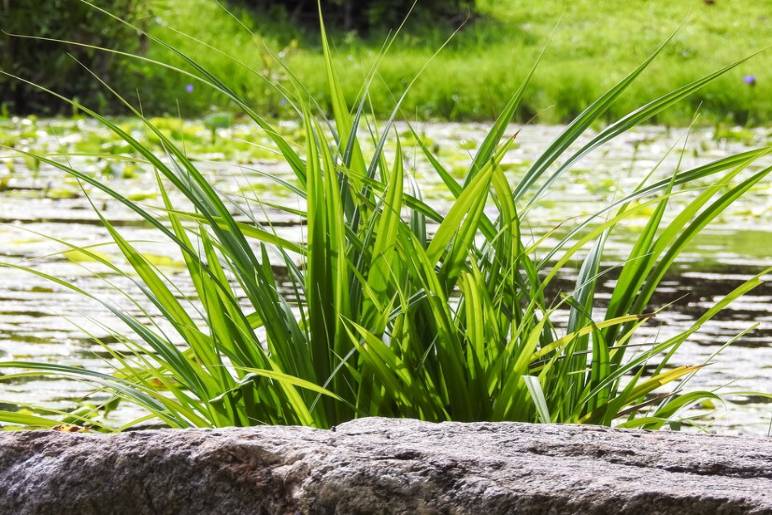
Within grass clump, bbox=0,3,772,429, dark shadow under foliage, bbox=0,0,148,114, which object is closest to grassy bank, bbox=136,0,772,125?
dark shadow under foliage, bbox=0,0,148,114

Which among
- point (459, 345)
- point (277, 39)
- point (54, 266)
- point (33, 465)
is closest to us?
point (33, 465)

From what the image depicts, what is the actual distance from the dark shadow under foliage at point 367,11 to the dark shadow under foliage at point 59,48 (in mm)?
5901

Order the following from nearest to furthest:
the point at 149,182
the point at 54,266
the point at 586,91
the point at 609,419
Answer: the point at 609,419
the point at 54,266
the point at 149,182
the point at 586,91

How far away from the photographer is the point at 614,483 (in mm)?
1239

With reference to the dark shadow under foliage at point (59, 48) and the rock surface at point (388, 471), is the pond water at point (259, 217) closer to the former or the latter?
the rock surface at point (388, 471)

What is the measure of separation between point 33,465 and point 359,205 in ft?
2.46

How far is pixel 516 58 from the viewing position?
13.3 meters

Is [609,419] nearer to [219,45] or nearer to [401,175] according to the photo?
[401,175]

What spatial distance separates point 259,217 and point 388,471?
4.64 meters

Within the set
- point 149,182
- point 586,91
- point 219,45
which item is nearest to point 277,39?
point 219,45

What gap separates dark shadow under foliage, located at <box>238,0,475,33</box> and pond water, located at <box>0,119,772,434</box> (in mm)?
6324

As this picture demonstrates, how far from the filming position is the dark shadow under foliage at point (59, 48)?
31.4 ft

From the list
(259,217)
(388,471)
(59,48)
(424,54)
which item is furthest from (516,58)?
(388,471)

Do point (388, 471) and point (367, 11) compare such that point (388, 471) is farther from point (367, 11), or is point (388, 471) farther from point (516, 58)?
point (367, 11)
